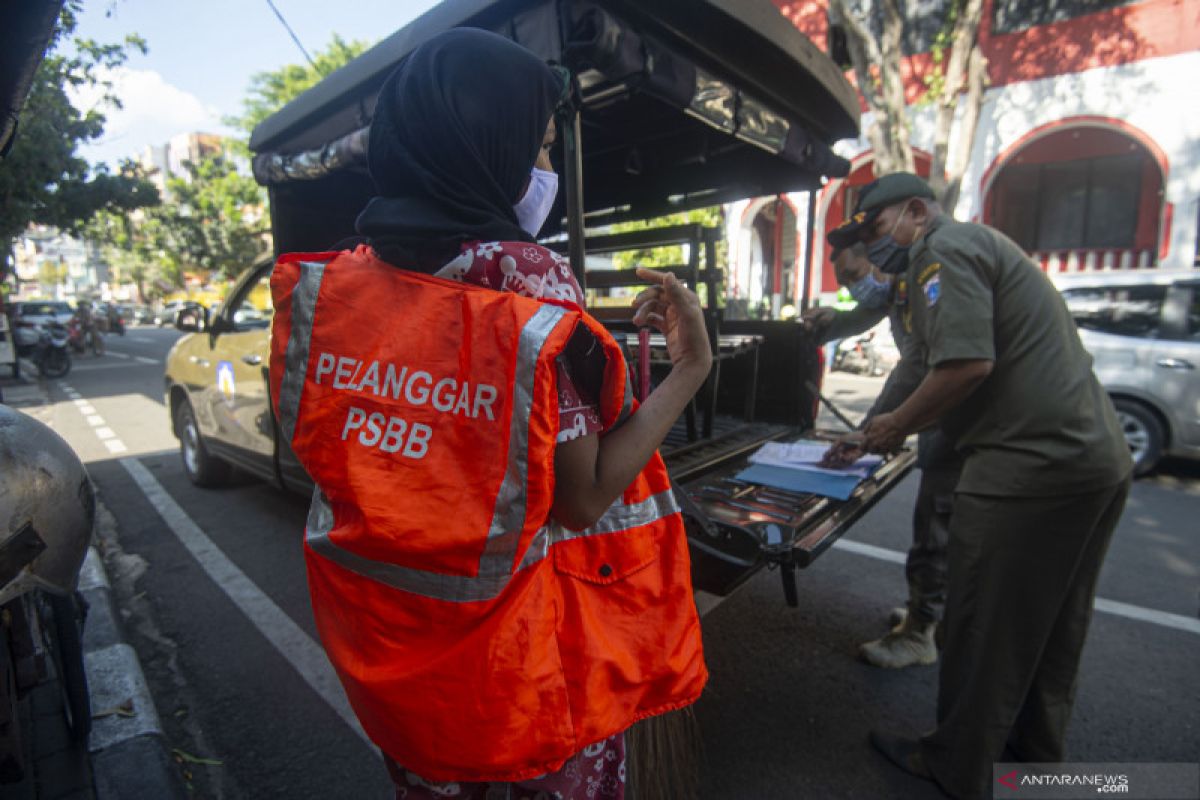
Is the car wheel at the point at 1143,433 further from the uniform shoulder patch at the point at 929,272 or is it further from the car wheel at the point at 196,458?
the car wheel at the point at 196,458

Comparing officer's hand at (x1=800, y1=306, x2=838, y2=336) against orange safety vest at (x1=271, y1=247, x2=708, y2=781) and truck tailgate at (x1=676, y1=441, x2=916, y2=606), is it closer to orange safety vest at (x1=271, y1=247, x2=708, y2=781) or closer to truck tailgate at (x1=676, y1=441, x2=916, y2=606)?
truck tailgate at (x1=676, y1=441, x2=916, y2=606)

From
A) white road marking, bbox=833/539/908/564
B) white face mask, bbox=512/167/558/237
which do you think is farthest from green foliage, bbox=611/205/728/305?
white face mask, bbox=512/167/558/237

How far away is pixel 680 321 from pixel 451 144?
1.59 ft

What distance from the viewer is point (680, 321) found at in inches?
46.6

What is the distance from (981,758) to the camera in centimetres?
192

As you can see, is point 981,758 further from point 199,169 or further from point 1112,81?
point 199,169

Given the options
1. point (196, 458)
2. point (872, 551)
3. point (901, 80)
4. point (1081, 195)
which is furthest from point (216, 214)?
point (872, 551)

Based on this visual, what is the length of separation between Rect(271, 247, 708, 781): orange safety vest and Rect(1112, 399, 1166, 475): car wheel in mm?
5961

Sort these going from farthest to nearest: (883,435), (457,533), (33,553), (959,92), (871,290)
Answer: (959,92) → (871,290) → (883,435) → (33,553) → (457,533)

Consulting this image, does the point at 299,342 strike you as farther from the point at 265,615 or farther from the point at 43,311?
the point at 43,311

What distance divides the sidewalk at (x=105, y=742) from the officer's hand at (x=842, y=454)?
8.48ft

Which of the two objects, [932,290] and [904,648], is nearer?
[932,290]

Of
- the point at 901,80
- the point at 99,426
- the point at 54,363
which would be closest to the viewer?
the point at 99,426

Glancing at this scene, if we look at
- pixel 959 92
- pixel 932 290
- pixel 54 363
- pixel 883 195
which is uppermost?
pixel 959 92
